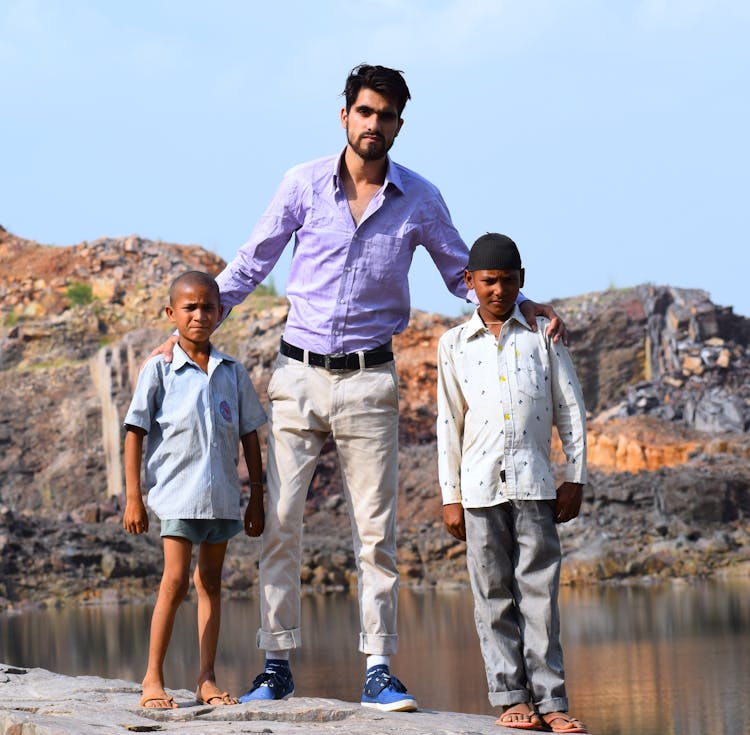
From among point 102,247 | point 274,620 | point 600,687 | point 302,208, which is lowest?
point 600,687

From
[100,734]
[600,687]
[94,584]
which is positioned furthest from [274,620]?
[94,584]

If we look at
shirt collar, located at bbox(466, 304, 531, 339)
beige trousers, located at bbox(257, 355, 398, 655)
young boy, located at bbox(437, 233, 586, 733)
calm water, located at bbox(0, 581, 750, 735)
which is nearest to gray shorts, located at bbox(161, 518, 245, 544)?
beige trousers, located at bbox(257, 355, 398, 655)

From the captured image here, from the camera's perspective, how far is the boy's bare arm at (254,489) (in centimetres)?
503

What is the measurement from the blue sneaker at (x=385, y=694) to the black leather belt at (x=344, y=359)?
110 cm

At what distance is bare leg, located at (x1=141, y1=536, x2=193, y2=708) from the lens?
4.83 meters

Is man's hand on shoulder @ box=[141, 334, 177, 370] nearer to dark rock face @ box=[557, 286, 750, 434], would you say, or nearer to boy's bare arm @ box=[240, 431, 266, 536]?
boy's bare arm @ box=[240, 431, 266, 536]

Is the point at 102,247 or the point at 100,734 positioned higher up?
the point at 102,247

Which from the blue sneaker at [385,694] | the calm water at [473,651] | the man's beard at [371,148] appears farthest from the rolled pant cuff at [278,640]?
the man's beard at [371,148]

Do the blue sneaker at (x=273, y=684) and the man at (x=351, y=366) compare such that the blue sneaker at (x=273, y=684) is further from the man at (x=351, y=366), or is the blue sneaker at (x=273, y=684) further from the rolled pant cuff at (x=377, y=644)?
the rolled pant cuff at (x=377, y=644)

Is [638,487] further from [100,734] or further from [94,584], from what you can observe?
[100,734]

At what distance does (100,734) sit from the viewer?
13.5 ft

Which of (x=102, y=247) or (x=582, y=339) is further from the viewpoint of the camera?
(x=102, y=247)

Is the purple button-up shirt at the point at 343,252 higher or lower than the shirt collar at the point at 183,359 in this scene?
higher

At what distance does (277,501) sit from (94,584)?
11512 millimetres
